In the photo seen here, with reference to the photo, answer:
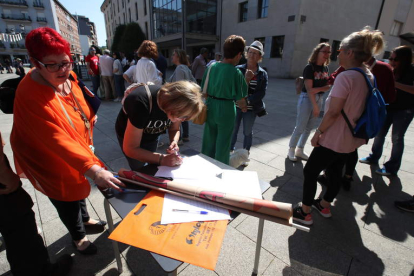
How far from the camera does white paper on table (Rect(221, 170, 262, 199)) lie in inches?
44.2

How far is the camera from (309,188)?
6.49ft

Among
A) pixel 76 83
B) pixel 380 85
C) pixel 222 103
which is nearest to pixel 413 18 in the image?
pixel 380 85

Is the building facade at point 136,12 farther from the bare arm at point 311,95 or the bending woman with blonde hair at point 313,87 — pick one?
the bare arm at point 311,95

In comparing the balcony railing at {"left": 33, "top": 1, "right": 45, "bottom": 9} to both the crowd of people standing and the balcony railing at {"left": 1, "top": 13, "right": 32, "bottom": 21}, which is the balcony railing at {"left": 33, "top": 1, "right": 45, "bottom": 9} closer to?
the balcony railing at {"left": 1, "top": 13, "right": 32, "bottom": 21}

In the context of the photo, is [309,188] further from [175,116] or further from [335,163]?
[175,116]

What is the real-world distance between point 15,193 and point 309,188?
89.5 inches

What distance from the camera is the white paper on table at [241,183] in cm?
112

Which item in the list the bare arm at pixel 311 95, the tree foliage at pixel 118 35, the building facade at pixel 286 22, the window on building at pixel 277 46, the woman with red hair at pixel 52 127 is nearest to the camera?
the woman with red hair at pixel 52 127

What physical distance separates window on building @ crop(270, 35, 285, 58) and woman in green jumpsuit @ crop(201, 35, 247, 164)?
1541 centimetres

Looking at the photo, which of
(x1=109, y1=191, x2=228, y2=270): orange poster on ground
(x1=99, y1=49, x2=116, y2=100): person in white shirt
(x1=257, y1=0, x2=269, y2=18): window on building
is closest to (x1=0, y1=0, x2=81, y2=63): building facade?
(x1=257, y1=0, x2=269, y2=18): window on building

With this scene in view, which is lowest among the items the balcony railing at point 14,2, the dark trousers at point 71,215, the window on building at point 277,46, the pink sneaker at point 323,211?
the pink sneaker at point 323,211

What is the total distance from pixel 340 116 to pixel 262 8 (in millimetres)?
18142

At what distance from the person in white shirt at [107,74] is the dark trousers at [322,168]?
7619 millimetres

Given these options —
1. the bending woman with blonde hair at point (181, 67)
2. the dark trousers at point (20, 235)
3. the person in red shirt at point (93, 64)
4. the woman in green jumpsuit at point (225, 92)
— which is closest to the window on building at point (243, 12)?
the person in red shirt at point (93, 64)
